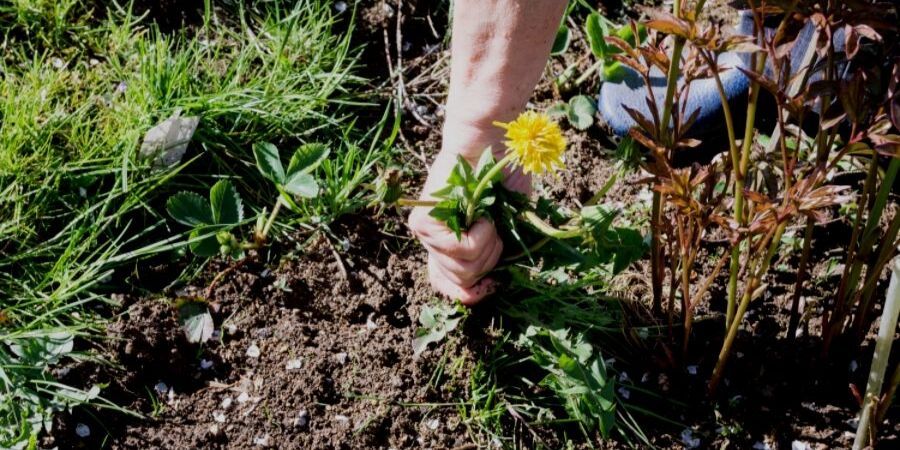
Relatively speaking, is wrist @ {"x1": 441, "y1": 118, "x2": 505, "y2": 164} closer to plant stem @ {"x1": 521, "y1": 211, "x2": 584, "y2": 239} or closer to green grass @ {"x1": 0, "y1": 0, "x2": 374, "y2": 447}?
plant stem @ {"x1": 521, "y1": 211, "x2": 584, "y2": 239}

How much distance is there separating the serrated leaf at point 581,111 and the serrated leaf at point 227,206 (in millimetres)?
789

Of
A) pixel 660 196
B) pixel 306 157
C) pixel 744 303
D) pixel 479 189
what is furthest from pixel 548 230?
pixel 306 157

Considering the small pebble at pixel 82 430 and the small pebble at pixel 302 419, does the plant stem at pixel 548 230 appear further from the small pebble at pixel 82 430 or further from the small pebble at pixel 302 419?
the small pebble at pixel 82 430

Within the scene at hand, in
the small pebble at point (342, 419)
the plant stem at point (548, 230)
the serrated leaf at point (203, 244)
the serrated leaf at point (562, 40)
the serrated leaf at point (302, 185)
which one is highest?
the plant stem at point (548, 230)

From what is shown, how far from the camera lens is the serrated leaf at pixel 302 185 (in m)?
1.90

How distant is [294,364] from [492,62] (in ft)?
2.18

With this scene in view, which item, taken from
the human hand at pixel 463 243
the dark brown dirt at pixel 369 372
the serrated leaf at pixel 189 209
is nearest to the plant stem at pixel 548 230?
the human hand at pixel 463 243

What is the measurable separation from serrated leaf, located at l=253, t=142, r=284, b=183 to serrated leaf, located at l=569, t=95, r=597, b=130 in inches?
27.8

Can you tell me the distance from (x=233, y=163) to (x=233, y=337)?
0.43m

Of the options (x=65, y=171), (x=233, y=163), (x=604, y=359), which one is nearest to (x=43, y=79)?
(x=65, y=171)

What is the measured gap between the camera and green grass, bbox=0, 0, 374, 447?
6.00 feet

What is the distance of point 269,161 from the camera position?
194cm

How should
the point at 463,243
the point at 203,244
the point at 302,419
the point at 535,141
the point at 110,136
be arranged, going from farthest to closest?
the point at 110,136
the point at 203,244
the point at 302,419
the point at 463,243
the point at 535,141

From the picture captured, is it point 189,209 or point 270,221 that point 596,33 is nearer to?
point 270,221
